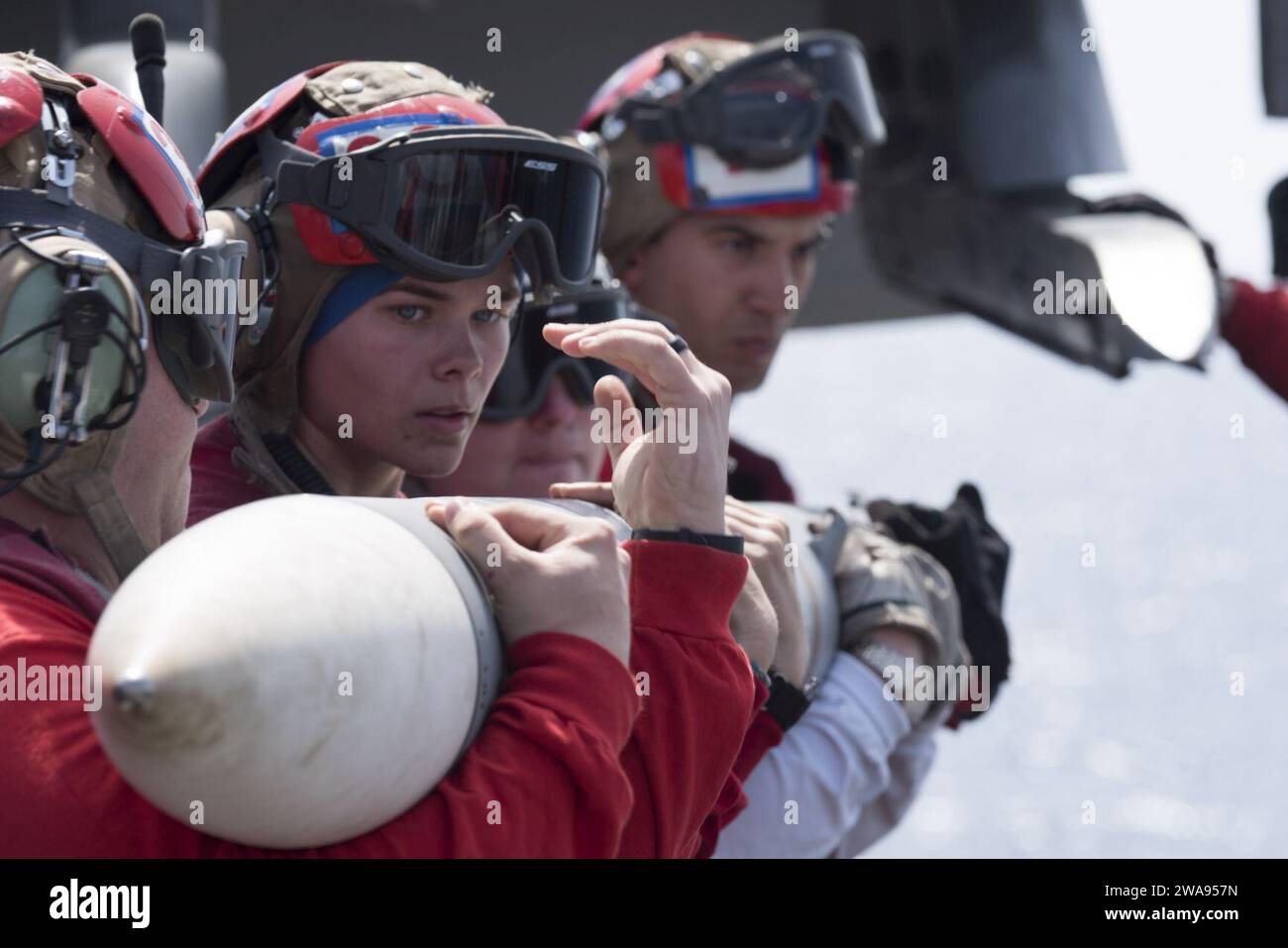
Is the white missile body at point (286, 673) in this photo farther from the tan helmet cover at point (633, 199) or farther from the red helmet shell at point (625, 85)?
the red helmet shell at point (625, 85)

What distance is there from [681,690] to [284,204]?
0.93 m

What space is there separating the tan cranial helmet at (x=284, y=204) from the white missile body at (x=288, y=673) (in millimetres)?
886

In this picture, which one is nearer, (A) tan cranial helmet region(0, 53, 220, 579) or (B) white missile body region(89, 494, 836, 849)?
(B) white missile body region(89, 494, 836, 849)

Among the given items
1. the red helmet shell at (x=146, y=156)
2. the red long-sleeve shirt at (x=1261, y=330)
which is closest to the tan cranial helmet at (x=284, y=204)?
the red helmet shell at (x=146, y=156)

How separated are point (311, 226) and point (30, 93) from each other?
631mm

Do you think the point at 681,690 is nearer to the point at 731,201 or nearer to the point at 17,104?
the point at 17,104

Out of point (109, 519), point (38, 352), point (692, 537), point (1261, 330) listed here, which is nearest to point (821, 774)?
point (692, 537)

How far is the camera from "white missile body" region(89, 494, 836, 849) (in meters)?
1.34

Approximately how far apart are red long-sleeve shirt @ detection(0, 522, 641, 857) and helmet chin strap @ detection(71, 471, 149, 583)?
102mm

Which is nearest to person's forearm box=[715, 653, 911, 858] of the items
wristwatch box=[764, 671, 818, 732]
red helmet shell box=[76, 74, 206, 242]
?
wristwatch box=[764, 671, 818, 732]

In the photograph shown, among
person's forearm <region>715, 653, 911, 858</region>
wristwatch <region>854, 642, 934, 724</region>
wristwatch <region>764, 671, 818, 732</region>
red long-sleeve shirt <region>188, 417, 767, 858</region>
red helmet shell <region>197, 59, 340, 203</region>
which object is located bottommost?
person's forearm <region>715, 653, 911, 858</region>

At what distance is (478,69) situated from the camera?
20.6 ft

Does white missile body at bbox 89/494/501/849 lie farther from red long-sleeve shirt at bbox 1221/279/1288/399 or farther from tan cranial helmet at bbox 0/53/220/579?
red long-sleeve shirt at bbox 1221/279/1288/399

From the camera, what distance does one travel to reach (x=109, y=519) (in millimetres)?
1755
